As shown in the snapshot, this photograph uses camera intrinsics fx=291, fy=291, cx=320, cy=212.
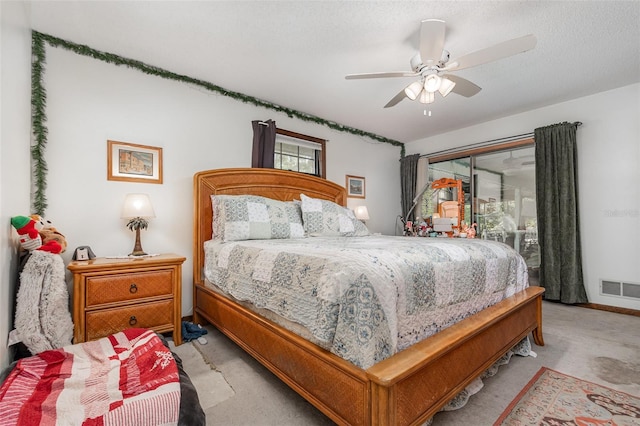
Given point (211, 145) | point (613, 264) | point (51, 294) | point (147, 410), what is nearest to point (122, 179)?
point (211, 145)

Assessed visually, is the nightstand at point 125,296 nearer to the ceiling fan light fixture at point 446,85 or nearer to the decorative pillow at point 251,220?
the decorative pillow at point 251,220

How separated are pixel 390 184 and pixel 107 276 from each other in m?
4.38

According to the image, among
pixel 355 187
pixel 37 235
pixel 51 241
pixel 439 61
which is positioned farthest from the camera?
pixel 355 187

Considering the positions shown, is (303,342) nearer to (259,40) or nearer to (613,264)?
(259,40)

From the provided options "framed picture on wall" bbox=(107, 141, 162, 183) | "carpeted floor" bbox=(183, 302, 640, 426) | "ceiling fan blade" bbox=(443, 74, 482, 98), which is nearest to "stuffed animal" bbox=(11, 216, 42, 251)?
"framed picture on wall" bbox=(107, 141, 162, 183)

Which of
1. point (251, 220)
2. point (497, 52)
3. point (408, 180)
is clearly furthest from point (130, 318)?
point (408, 180)

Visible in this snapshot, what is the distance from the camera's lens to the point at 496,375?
1.88 m

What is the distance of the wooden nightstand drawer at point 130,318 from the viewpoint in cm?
199

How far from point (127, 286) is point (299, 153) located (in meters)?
2.63

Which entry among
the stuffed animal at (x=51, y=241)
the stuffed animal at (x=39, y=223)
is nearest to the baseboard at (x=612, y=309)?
the stuffed animal at (x=51, y=241)

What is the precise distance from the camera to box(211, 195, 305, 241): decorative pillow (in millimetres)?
2594

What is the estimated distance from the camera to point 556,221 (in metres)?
3.66

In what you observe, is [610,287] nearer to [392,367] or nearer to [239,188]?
[392,367]

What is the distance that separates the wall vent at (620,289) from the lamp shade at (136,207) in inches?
193
